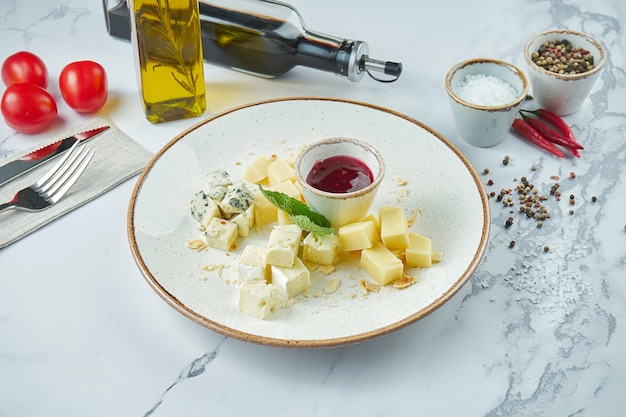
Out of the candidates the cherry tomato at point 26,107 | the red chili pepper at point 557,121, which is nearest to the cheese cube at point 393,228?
the red chili pepper at point 557,121

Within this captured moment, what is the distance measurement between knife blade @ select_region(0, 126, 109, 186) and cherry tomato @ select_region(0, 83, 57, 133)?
0.46ft

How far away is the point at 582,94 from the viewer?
308 cm

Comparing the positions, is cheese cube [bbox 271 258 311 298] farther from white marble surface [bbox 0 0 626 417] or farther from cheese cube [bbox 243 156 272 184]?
cheese cube [bbox 243 156 272 184]

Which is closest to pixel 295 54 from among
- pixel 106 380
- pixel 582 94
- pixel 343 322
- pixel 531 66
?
pixel 531 66

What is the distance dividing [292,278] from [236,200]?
39 cm

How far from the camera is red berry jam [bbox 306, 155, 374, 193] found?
251cm

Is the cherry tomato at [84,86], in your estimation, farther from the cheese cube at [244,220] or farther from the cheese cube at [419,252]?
the cheese cube at [419,252]

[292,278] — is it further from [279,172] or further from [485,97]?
[485,97]

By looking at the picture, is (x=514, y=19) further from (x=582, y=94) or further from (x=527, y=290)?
(x=527, y=290)

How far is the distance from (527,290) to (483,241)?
218 mm

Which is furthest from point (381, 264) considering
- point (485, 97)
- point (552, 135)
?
point (552, 135)

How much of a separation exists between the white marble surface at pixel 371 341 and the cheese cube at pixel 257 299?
12 centimetres

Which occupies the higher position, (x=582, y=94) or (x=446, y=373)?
(x=582, y=94)

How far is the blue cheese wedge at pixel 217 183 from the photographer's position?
2.61 meters
